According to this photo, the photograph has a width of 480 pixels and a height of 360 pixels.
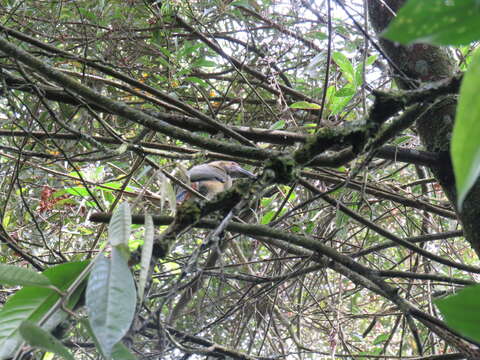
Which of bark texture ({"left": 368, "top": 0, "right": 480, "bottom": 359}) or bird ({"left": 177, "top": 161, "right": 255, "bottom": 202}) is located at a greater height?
bird ({"left": 177, "top": 161, "right": 255, "bottom": 202})

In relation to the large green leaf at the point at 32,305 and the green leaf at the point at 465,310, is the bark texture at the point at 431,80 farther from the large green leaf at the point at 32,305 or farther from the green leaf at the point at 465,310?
the large green leaf at the point at 32,305

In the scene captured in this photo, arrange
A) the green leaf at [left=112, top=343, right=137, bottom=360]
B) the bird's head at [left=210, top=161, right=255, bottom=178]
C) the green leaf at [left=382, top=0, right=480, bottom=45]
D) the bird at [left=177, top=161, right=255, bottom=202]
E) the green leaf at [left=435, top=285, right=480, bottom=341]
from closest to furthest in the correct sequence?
the green leaf at [left=382, top=0, right=480, bottom=45] → the green leaf at [left=435, top=285, right=480, bottom=341] → the green leaf at [left=112, top=343, right=137, bottom=360] → the bird at [left=177, top=161, right=255, bottom=202] → the bird's head at [left=210, top=161, right=255, bottom=178]

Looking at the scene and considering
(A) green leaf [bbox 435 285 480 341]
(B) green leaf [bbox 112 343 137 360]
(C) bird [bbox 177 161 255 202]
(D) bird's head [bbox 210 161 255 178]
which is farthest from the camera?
(D) bird's head [bbox 210 161 255 178]

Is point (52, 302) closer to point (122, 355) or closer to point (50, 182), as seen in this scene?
point (122, 355)

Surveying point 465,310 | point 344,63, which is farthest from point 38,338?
point 344,63

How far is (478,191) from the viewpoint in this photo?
1302mm

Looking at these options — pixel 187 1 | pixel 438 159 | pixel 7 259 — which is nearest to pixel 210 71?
pixel 187 1

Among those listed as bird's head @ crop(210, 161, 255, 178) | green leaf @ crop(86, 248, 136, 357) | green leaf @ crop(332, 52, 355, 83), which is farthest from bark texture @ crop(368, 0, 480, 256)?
bird's head @ crop(210, 161, 255, 178)

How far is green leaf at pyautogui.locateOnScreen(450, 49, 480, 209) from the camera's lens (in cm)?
37

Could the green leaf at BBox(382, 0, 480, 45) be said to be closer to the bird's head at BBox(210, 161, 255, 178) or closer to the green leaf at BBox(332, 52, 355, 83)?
the green leaf at BBox(332, 52, 355, 83)

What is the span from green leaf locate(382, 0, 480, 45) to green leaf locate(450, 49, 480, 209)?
1.2 inches

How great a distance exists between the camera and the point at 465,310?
0.53 m

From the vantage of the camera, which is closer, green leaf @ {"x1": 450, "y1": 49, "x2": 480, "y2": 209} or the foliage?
green leaf @ {"x1": 450, "y1": 49, "x2": 480, "y2": 209}

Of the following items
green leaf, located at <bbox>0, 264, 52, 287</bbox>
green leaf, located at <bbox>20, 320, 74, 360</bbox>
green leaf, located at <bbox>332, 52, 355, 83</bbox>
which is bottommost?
green leaf, located at <bbox>20, 320, 74, 360</bbox>
